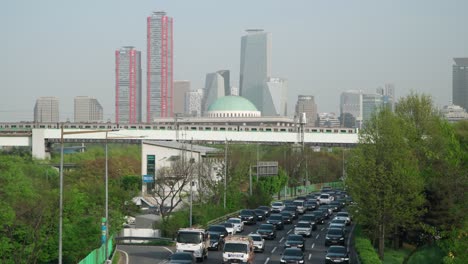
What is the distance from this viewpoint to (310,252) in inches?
1930

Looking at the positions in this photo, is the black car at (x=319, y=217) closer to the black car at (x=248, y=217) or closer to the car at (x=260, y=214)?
the car at (x=260, y=214)

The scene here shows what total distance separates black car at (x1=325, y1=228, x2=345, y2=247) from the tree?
313 centimetres

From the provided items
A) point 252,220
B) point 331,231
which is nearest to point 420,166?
point 331,231

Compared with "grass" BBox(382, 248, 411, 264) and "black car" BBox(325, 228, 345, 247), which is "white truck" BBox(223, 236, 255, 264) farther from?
"black car" BBox(325, 228, 345, 247)

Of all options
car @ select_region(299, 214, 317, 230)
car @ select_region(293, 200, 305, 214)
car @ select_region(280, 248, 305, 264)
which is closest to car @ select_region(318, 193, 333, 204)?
car @ select_region(293, 200, 305, 214)

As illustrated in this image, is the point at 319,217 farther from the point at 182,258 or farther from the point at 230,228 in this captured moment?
the point at 182,258

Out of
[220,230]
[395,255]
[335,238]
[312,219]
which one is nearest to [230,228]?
[220,230]

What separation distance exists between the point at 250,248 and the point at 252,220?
24.3 metres

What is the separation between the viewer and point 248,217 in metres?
65.7

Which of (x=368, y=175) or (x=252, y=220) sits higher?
(x=368, y=175)

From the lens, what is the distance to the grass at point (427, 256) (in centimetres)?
4600

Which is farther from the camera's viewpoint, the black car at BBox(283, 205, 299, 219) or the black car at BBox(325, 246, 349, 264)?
the black car at BBox(283, 205, 299, 219)

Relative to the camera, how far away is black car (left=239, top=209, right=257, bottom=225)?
215ft

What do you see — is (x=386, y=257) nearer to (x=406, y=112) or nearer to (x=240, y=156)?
(x=406, y=112)
